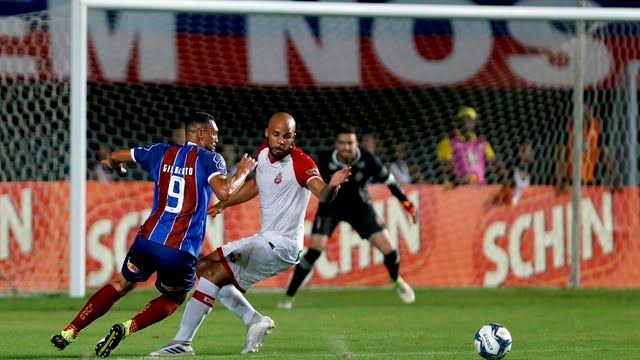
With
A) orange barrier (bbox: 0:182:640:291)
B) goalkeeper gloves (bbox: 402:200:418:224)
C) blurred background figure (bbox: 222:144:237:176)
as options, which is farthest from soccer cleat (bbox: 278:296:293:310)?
blurred background figure (bbox: 222:144:237:176)

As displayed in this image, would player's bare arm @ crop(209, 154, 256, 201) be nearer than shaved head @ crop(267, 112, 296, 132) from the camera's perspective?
Yes

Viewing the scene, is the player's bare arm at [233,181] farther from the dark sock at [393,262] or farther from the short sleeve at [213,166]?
the dark sock at [393,262]

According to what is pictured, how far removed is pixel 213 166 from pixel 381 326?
360 centimetres

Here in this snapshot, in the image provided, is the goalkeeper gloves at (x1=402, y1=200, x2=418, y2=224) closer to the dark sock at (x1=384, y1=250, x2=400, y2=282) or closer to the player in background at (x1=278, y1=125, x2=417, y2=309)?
the player in background at (x1=278, y1=125, x2=417, y2=309)

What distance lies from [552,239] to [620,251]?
0.97 meters

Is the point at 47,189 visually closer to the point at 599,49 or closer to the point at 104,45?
the point at 104,45

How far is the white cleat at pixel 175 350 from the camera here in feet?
31.3

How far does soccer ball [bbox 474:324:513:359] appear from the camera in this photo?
29.2 ft

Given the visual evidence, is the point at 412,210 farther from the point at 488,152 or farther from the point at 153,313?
the point at 153,313

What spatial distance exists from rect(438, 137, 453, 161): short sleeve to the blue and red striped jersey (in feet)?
29.8

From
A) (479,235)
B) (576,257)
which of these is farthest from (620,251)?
(479,235)

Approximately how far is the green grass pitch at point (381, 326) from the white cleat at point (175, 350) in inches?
8.1

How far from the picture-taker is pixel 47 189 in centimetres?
Result: 1617

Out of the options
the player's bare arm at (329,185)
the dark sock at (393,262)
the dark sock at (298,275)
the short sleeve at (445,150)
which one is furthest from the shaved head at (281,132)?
the short sleeve at (445,150)
